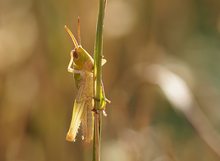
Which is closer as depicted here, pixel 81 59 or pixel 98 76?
pixel 98 76

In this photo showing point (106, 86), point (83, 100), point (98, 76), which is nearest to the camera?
point (98, 76)

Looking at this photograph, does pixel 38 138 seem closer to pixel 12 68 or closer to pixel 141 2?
pixel 12 68

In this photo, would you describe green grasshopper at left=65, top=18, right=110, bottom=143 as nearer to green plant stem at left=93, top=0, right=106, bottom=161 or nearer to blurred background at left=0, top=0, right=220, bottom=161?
green plant stem at left=93, top=0, right=106, bottom=161

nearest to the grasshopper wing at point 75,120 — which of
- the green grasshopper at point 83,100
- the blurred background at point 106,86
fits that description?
the green grasshopper at point 83,100

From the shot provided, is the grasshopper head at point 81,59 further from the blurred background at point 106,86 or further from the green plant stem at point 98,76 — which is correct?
the blurred background at point 106,86

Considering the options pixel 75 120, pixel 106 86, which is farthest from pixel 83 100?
pixel 106 86

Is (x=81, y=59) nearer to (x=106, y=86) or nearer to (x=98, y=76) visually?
(x=98, y=76)

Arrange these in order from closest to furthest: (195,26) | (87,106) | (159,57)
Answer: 1. (87,106)
2. (159,57)
3. (195,26)

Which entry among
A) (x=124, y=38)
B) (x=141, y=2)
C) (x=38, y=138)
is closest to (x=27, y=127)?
(x=38, y=138)
